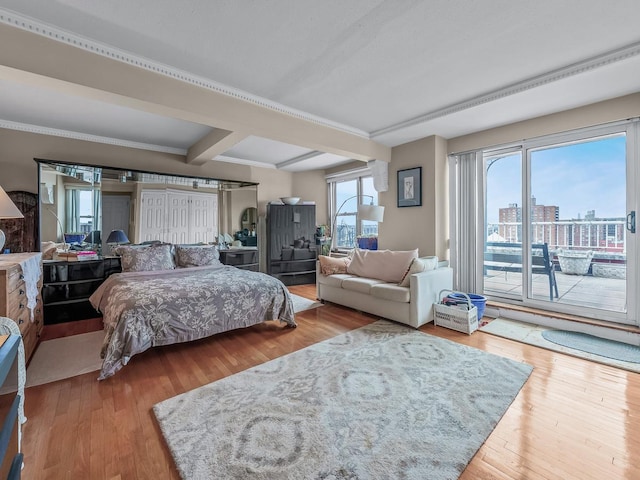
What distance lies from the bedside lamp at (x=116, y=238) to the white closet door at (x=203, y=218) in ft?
2.99

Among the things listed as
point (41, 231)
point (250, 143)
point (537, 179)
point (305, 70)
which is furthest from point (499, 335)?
point (41, 231)

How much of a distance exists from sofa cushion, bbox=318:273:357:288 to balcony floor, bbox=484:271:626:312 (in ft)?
→ 6.80

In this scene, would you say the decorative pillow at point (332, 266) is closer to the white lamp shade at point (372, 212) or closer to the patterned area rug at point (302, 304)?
the patterned area rug at point (302, 304)

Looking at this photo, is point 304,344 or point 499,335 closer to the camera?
point 304,344

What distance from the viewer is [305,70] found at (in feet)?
8.12

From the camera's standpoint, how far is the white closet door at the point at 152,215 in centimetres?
439

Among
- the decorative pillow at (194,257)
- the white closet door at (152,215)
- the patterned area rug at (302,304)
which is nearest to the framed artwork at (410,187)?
the patterned area rug at (302,304)

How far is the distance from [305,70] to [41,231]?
12.6 feet

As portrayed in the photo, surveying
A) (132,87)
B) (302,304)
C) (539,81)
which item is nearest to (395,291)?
(302,304)

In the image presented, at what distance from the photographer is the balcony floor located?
318 centimetres

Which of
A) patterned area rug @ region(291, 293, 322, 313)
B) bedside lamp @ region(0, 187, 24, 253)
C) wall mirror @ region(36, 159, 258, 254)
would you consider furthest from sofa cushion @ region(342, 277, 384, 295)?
bedside lamp @ region(0, 187, 24, 253)

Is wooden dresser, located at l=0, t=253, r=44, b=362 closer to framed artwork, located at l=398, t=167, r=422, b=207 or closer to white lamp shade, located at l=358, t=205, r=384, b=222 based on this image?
white lamp shade, located at l=358, t=205, r=384, b=222

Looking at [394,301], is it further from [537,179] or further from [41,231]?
[41,231]

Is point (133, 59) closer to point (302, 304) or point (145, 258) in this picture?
point (145, 258)
